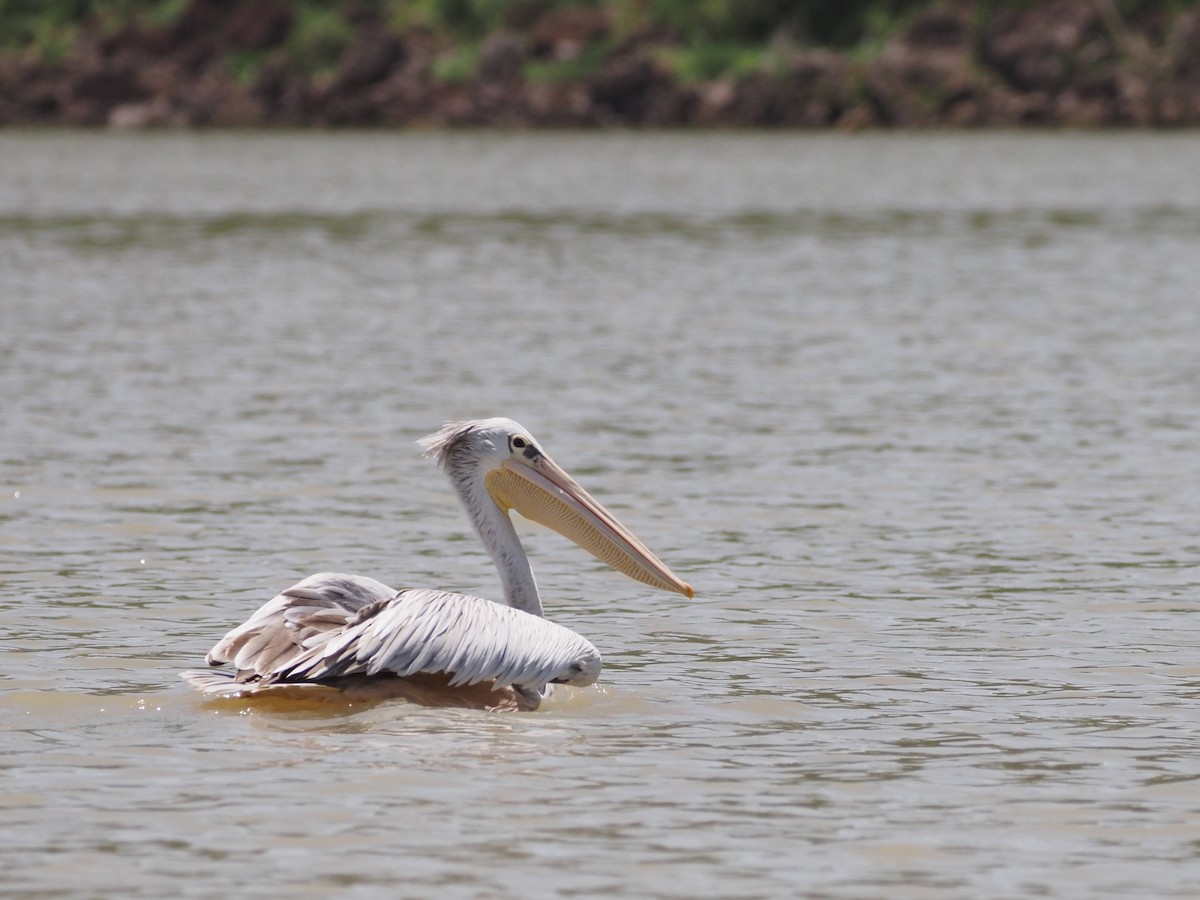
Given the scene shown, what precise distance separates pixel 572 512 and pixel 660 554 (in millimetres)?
1991

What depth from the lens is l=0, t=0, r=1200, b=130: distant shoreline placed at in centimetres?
4934

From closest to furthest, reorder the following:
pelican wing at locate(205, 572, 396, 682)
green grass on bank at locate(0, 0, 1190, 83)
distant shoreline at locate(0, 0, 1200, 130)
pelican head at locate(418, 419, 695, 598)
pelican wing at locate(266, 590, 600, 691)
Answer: pelican wing at locate(266, 590, 600, 691)
pelican wing at locate(205, 572, 396, 682)
pelican head at locate(418, 419, 695, 598)
distant shoreline at locate(0, 0, 1200, 130)
green grass on bank at locate(0, 0, 1190, 83)

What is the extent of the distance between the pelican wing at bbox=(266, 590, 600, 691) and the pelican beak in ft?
1.91

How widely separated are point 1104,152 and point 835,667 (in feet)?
117

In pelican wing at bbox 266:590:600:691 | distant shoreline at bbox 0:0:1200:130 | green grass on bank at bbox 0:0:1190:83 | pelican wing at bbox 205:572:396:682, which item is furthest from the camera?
green grass on bank at bbox 0:0:1190:83

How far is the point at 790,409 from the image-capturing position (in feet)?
41.5

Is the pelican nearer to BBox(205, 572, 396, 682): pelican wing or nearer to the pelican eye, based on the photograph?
BBox(205, 572, 396, 682): pelican wing

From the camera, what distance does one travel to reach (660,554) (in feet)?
29.6

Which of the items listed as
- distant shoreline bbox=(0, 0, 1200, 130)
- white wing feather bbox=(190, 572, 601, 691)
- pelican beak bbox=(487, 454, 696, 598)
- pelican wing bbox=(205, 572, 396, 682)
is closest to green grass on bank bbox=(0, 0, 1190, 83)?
distant shoreline bbox=(0, 0, 1200, 130)

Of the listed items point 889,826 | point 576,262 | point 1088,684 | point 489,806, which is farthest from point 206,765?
point 576,262

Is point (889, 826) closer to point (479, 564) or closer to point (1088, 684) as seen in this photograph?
point (1088, 684)

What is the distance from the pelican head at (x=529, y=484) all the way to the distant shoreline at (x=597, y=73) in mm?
42939

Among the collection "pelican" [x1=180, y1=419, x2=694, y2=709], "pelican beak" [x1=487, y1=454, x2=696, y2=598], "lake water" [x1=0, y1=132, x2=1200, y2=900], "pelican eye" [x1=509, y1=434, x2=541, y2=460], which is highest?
"pelican eye" [x1=509, y1=434, x2=541, y2=460]

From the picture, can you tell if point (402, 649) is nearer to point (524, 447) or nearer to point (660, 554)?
point (524, 447)
